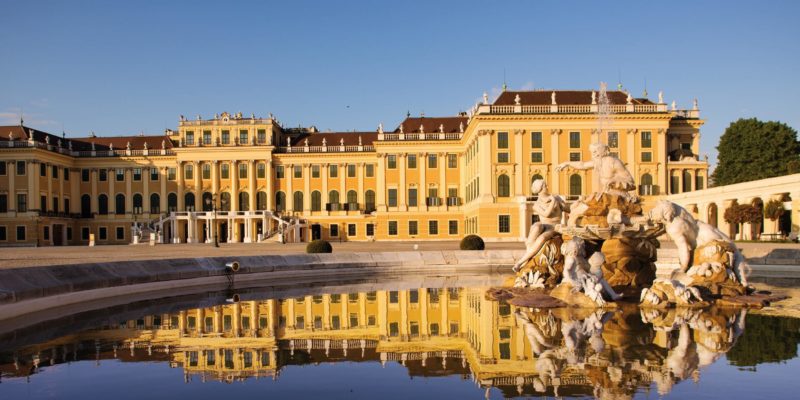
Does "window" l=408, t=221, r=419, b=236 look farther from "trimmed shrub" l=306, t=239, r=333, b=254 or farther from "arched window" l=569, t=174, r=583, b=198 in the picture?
"trimmed shrub" l=306, t=239, r=333, b=254

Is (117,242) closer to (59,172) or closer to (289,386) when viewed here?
(59,172)

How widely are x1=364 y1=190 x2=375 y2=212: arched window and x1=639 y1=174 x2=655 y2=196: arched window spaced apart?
88.6ft

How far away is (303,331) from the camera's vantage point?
1038 cm

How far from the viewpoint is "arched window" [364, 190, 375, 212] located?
221 feet

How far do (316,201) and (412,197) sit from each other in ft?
35.8

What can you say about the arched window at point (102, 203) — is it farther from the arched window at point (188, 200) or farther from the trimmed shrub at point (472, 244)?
the trimmed shrub at point (472, 244)

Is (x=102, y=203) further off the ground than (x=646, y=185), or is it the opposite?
(x=646, y=185)

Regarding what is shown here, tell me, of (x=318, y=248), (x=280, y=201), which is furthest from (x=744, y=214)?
(x=280, y=201)

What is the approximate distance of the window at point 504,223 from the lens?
2037 inches

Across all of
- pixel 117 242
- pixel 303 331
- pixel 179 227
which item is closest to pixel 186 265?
pixel 303 331

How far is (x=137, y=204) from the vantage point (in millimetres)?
69812

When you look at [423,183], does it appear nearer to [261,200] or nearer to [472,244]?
[261,200]

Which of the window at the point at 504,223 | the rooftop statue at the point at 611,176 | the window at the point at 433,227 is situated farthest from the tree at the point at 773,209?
the window at the point at 433,227

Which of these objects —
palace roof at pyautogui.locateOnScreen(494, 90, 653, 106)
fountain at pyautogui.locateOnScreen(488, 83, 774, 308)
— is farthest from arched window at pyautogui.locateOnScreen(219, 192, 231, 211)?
fountain at pyautogui.locateOnScreen(488, 83, 774, 308)
